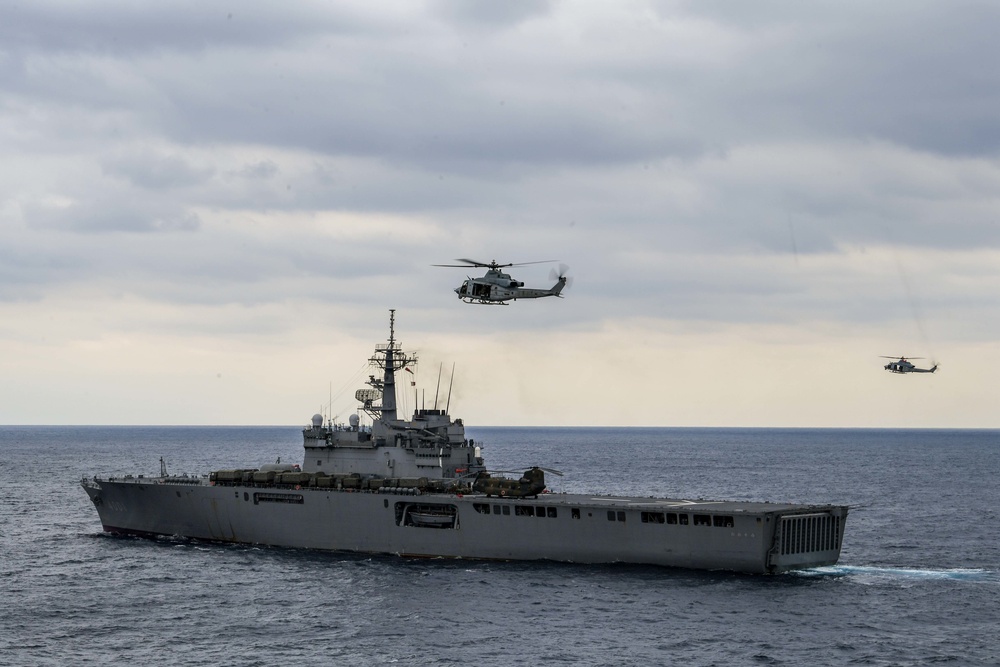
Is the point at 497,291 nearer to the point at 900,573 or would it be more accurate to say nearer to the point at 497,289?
the point at 497,289

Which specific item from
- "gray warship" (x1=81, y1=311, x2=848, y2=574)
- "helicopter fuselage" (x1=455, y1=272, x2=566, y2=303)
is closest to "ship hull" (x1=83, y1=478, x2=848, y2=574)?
"gray warship" (x1=81, y1=311, x2=848, y2=574)

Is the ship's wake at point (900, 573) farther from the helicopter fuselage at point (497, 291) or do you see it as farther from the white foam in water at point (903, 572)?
the helicopter fuselage at point (497, 291)

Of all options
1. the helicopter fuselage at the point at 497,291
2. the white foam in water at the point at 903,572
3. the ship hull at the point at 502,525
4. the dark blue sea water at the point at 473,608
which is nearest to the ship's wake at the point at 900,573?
the white foam in water at the point at 903,572

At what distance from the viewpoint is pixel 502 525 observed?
52.1 m

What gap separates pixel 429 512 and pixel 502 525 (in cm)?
437

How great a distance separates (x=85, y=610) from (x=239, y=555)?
44.4ft

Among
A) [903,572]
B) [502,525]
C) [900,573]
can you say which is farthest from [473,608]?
[903,572]

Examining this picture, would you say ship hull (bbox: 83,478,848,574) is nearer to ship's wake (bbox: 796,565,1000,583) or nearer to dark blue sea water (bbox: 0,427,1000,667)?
ship's wake (bbox: 796,565,1000,583)

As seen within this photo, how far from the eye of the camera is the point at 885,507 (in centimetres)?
8394

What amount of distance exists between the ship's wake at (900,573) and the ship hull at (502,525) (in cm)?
59

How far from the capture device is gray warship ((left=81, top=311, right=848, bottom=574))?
48.2 metres

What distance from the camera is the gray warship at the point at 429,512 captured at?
48188mm

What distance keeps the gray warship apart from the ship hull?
60mm

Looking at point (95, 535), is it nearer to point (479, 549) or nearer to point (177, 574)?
point (177, 574)
